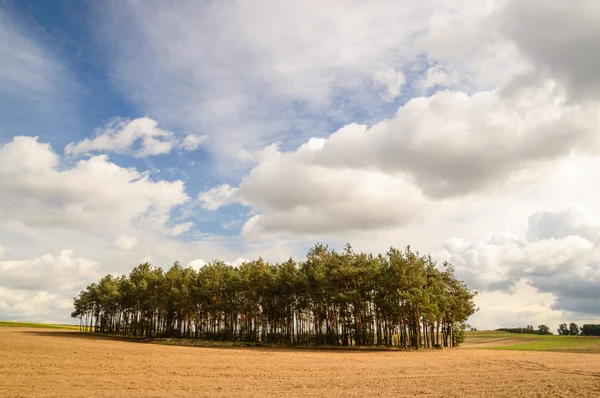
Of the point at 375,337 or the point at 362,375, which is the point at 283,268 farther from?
the point at 362,375

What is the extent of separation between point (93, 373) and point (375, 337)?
174ft

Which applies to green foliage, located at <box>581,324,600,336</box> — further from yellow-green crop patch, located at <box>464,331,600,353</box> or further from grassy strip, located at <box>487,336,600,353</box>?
grassy strip, located at <box>487,336,600,353</box>

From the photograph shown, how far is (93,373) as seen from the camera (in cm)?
2669

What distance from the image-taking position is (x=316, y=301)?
234 ft

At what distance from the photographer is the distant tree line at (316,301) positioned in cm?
6275

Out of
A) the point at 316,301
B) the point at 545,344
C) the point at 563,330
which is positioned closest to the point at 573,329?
the point at 563,330

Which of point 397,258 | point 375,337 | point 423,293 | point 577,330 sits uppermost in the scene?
point 397,258

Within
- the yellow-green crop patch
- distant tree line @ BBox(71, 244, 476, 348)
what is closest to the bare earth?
distant tree line @ BBox(71, 244, 476, 348)

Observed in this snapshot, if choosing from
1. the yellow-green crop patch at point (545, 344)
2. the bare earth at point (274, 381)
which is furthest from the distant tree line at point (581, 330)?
the bare earth at point (274, 381)

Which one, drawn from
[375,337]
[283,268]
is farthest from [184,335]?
[375,337]

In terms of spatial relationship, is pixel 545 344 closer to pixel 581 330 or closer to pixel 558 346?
pixel 558 346

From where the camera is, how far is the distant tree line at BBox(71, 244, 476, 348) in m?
62.8

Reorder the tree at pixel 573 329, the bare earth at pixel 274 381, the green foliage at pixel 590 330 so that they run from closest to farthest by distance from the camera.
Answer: the bare earth at pixel 274 381 < the green foliage at pixel 590 330 < the tree at pixel 573 329

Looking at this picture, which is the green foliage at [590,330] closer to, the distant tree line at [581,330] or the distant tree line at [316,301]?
the distant tree line at [581,330]
